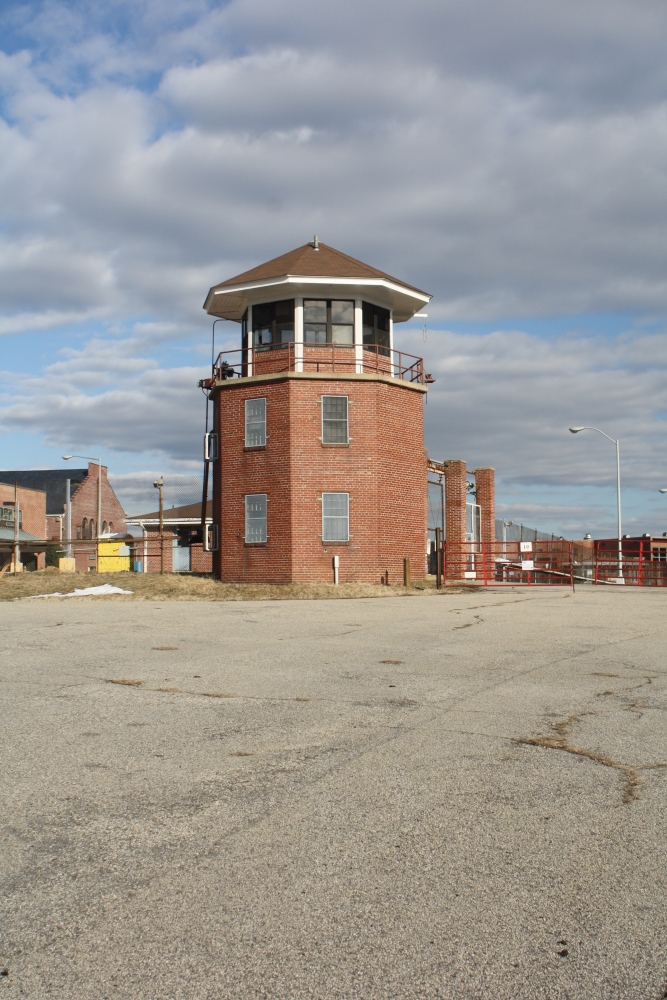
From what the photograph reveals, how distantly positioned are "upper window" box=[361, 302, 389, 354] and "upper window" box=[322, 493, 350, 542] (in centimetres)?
585

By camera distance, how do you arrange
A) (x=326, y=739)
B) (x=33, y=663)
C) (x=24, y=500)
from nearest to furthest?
(x=326, y=739) → (x=33, y=663) → (x=24, y=500)

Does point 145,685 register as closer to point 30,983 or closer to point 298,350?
point 30,983

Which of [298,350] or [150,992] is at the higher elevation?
[298,350]

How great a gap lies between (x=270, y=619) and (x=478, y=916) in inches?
554

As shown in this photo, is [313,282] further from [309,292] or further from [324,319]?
[324,319]

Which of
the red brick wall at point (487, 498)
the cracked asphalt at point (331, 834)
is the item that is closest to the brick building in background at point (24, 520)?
the red brick wall at point (487, 498)

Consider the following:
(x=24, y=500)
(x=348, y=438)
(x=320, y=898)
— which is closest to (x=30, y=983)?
(x=320, y=898)

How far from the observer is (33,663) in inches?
419

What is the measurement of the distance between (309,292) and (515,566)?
51.4ft

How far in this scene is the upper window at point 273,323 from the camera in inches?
1240

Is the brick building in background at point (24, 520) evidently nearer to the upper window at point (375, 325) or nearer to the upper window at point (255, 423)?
the upper window at point (255, 423)

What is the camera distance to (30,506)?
73.3 meters

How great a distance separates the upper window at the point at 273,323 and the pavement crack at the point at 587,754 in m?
25.5

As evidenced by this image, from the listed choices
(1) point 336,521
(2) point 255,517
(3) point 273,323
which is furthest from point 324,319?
(2) point 255,517
